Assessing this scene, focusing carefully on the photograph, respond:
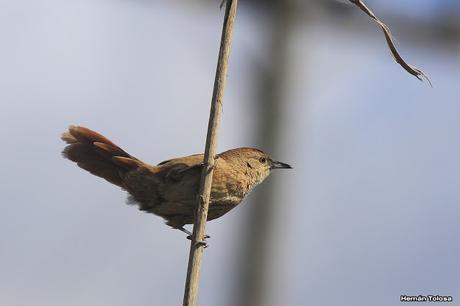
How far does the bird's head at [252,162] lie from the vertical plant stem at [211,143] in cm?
179

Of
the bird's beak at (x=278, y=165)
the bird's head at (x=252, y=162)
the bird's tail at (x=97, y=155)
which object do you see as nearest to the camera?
the bird's tail at (x=97, y=155)

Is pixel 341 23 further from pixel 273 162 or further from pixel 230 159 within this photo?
pixel 230 159

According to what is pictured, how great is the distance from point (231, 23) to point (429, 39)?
3.44 metres

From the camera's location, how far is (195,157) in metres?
3.82

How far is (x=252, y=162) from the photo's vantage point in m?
4.08

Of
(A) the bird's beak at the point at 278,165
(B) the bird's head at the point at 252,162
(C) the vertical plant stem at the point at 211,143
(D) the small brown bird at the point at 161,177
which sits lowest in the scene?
(C) the vertical plant stem at the point at 211,143

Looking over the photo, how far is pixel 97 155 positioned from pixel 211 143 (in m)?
1.73

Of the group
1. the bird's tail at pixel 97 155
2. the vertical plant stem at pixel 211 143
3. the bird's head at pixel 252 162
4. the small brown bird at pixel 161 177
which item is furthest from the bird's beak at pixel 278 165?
the vertical plant stem at pixel 211 143

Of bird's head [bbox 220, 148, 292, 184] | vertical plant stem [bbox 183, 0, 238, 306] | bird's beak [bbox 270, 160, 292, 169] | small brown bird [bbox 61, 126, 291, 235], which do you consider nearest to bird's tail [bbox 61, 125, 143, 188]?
small brown bird [bbox 61, 126, 291, 235]

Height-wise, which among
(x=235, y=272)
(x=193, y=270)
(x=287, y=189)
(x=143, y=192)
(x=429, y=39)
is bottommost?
(x=193, y=270)

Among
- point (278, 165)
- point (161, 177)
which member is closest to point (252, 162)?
point (278, 165)

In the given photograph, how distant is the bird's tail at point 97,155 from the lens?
3.58 meters

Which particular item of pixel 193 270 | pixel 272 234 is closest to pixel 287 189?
pixel 272 234

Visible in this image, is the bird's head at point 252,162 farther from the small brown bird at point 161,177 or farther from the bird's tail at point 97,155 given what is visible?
the bird's tail at point 97,155
